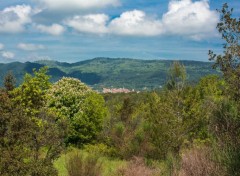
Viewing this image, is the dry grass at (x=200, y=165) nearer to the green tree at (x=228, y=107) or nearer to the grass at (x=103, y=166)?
the green tree at (x=228, y=107)

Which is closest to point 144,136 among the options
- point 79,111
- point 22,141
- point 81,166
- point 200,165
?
point 81,166

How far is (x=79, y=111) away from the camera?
35500 mm

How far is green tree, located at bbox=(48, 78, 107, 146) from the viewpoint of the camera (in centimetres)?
3488

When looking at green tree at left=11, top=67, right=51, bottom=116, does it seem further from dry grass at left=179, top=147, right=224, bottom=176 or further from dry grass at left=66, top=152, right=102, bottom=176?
dry grass at left=179, top=147, right=224, bottom=176

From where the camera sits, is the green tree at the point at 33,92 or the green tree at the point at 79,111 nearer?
the green tree at the point at 33,92

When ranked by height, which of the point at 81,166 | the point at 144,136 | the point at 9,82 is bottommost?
the point at 144,136

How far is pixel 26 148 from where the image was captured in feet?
41.0

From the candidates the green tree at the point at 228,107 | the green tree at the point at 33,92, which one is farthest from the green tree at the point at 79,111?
the green tree at the point at 228,107

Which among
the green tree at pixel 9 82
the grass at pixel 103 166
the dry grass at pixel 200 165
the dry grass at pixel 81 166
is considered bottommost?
the grass at pixel 103 166

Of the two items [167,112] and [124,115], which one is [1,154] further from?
[124,115]

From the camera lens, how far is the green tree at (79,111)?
34875 millimetres

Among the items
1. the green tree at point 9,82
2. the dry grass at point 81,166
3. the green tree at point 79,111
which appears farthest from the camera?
the green tree at point 9,82

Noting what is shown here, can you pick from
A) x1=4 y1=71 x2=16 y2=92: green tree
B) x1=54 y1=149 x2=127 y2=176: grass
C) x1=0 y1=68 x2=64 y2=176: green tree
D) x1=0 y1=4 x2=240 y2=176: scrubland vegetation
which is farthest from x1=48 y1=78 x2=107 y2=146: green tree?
x1=0 y1=68 x2=64 y2=176: green tree

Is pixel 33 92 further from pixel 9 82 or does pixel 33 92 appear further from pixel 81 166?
pixel 9 82
